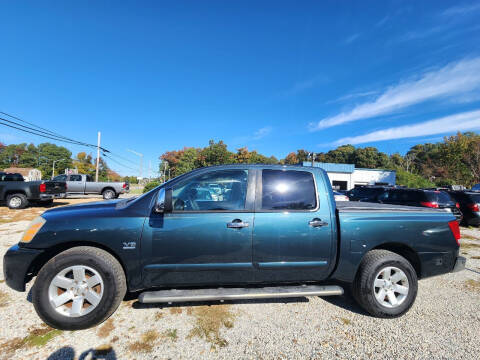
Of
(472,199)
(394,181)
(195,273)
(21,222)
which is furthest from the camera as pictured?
(394,181)

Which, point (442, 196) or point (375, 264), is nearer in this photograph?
point (375, 264)

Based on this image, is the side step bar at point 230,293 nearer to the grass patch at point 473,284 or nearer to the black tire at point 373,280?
the black tire at point 373,280

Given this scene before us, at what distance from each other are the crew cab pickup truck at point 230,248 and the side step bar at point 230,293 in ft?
0.04

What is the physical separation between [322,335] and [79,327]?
8.22 feet

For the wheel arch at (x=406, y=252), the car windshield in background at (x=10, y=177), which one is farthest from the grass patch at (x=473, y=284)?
the car windshield in background at (x=10, y=177)

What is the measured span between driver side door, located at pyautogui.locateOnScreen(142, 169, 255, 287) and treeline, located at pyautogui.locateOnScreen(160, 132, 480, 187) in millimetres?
13702

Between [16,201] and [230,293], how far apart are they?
476 inches

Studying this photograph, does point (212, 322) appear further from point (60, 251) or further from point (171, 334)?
point (60, 251)

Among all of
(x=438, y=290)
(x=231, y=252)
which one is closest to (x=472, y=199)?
(x=438, y=290)

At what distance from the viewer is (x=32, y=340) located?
1988 mm

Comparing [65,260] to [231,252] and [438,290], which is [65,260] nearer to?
[231,252]

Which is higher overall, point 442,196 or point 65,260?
point 442,196

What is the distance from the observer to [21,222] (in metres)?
6.78

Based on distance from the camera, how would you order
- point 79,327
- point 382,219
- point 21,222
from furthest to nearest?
point 21,222, point 382,219, point 79,327
